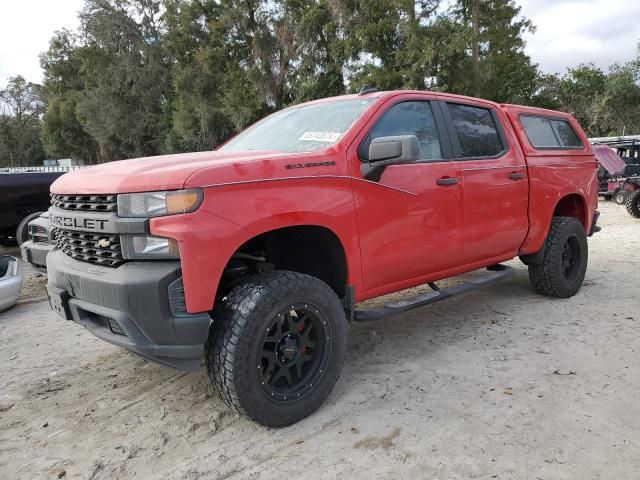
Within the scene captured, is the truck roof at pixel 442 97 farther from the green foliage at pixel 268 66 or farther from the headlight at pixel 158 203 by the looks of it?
the green foliage at pixel 268 66

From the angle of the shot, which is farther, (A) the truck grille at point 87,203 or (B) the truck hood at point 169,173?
(A) the truck grille at point 87,203

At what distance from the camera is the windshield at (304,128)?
332 centimetres

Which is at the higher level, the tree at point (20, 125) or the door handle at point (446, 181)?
the tree at point (20, 125)

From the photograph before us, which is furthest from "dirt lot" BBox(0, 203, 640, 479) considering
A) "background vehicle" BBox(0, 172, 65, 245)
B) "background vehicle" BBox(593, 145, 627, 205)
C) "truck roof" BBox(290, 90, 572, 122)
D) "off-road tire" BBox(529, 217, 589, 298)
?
"background vehicle" BBox(593, 145, 627, 205)

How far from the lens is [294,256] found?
3.34m

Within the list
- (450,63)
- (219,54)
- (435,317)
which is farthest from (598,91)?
(435,317)

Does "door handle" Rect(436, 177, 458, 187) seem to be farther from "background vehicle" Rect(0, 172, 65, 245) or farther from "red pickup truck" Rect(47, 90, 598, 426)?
"background vehicle" Rect(0, 172, 65, 245)

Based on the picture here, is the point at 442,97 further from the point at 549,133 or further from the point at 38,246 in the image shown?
the point at 38,246

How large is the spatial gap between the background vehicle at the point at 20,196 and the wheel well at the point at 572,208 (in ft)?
22.7

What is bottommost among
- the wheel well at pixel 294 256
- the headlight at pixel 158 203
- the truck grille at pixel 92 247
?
the wheel well at pixel 294 256

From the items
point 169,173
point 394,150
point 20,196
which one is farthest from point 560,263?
point 20,196

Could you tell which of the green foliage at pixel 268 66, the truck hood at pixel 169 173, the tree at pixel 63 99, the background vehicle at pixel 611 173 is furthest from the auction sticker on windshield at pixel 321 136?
the tree at pixel 63 99

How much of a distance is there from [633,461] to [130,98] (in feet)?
137

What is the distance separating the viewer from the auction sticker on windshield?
324 cm
